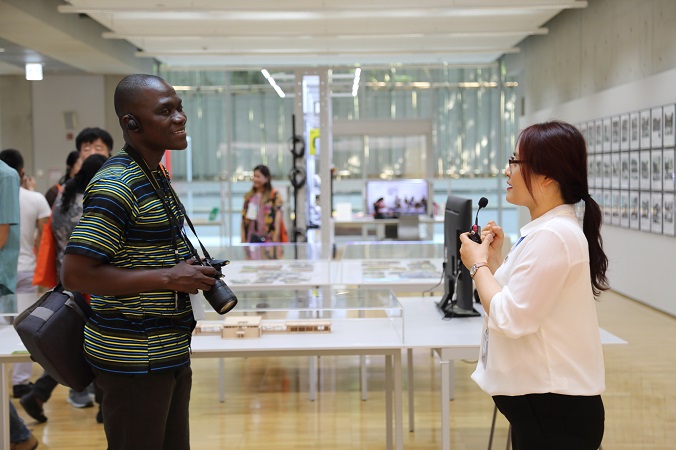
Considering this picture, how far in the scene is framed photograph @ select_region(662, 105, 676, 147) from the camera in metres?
8.83

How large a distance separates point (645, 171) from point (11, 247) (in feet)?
23.9

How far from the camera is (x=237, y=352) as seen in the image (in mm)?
3682

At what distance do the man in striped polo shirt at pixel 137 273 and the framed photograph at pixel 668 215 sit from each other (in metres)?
7.65

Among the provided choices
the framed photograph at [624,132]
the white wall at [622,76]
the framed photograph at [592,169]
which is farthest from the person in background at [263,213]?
the framed photograph at [592,169]

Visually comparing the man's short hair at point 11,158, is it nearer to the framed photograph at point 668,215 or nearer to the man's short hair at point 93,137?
the man's short hair at point 93,137

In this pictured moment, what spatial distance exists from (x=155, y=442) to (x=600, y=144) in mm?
10234

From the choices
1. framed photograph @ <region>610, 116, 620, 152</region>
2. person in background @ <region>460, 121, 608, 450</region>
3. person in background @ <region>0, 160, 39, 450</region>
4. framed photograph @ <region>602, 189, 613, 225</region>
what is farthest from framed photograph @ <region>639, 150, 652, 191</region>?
person in background @ <region>460, 121, 608, 450</region>

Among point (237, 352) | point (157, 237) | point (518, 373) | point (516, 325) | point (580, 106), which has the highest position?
point (580, 106)

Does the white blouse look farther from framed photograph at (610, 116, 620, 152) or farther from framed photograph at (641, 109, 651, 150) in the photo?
framed photograph at (610, 116, 620, 152)

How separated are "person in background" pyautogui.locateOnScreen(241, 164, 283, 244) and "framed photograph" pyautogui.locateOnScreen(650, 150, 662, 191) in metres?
4.06

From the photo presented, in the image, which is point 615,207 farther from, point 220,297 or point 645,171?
point 220,297

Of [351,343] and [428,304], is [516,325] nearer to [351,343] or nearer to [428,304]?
[351,343]

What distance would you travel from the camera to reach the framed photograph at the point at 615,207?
1085 cm

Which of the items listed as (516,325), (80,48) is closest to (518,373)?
(516,325)
